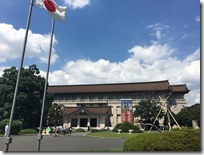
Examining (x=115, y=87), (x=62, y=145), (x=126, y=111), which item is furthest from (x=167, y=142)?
(x=115, y=87)

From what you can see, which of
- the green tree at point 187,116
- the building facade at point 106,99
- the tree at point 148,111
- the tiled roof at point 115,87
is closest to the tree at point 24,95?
the building facade at point 106,99

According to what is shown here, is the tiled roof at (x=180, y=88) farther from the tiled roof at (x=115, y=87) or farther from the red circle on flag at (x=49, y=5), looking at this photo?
the red circle on flag at (x=49, y=5)

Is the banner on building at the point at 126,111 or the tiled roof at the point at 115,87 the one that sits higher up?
the tiled roof at the point at 115,87

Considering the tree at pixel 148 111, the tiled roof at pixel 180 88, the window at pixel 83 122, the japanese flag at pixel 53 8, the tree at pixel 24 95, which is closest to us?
the japanese flag at pixel 53 8

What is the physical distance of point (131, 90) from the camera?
5459 centimetres

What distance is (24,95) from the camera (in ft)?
129

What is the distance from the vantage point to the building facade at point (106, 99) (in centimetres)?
5103

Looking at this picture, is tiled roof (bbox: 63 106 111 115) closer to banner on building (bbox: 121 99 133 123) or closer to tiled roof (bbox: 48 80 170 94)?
tiled roof (bbox: 48 80 170 94)

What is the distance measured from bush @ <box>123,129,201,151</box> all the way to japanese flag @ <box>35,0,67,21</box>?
7338mm

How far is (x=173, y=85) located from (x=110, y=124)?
59.2 ft

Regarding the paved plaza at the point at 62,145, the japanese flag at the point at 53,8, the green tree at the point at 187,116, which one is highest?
the japanese flag at the point at 53,8

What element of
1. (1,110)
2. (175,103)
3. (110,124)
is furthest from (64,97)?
(175,103)

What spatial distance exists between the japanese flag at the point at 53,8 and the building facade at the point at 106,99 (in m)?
34.8

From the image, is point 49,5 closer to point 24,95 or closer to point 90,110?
point 24,95
